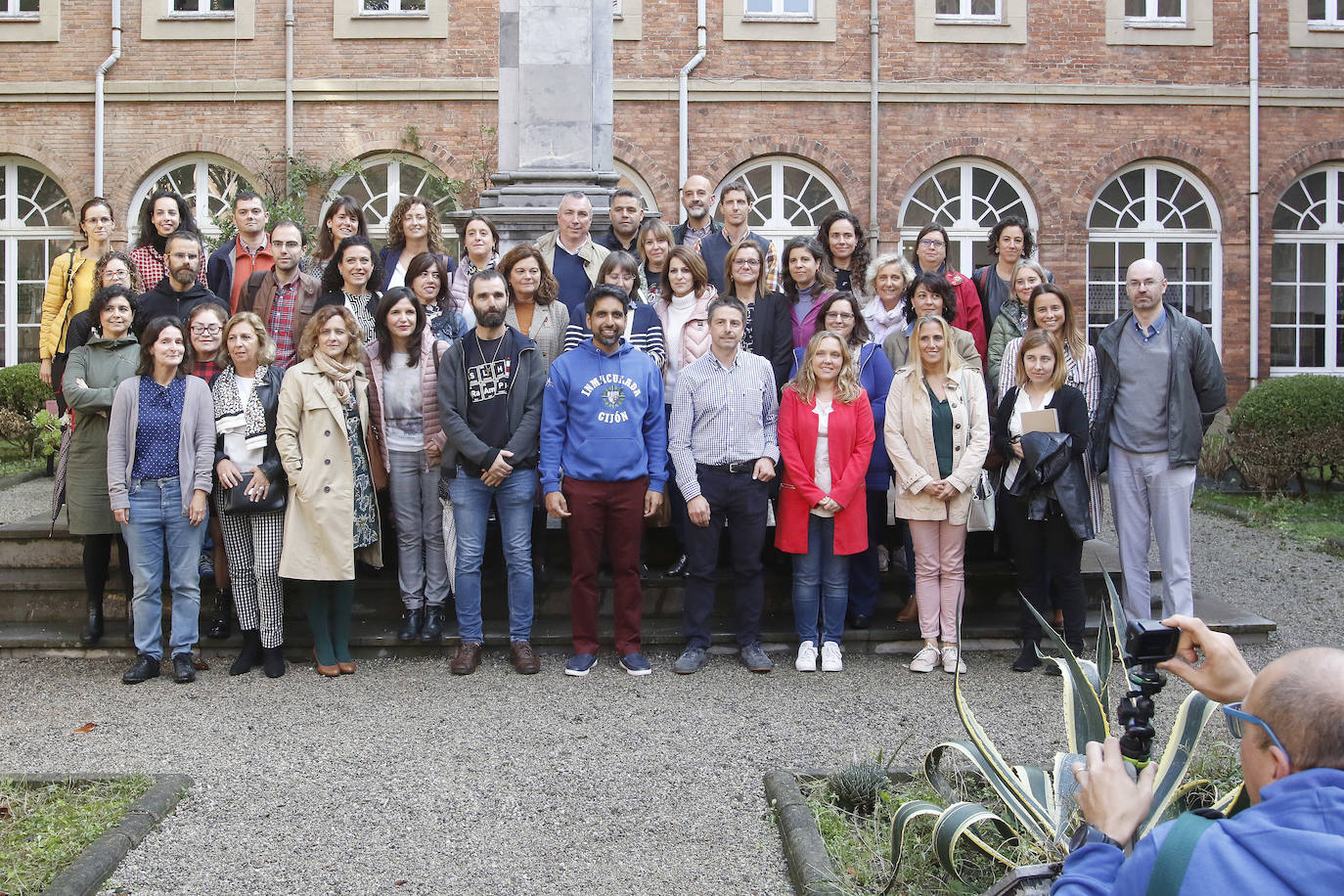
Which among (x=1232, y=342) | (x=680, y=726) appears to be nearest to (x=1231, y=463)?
(x=1232, y=342)

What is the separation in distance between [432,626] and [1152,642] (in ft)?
15.5

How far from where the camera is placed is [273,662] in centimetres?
626

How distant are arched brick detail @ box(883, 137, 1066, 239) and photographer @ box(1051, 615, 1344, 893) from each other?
1586 cm

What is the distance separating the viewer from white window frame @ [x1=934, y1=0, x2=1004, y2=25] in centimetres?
1741

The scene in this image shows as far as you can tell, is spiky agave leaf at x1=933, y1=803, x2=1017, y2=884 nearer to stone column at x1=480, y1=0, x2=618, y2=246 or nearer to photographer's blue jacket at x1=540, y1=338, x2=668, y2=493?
photographer's blue jacket at x1=540, y1=338, x2=668, y2=493

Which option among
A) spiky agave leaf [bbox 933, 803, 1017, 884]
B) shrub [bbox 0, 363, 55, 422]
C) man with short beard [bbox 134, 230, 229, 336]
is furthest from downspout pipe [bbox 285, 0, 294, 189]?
spiky agave leaf [bbox 933, 803, 1017, 884]

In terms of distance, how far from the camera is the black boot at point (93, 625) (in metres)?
6.62

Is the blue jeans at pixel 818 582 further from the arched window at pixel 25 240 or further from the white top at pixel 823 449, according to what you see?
the arched window at pixel 25 240

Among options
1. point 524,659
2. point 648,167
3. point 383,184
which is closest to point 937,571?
point 524,659

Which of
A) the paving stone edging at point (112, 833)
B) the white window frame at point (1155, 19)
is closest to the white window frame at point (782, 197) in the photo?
the white window frame at point (1155, 19)

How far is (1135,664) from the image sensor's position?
103 inches

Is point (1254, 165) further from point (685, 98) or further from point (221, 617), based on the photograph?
point (221, 617)

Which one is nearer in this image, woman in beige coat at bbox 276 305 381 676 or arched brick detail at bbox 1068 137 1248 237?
woman in beige coat at bbox 276 305 381 676

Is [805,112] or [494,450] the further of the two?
[805,112]
